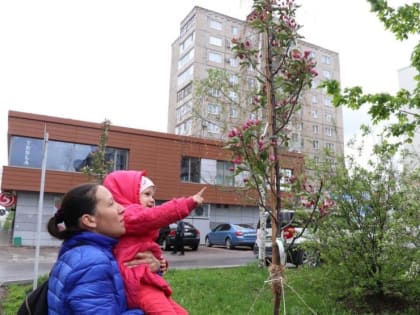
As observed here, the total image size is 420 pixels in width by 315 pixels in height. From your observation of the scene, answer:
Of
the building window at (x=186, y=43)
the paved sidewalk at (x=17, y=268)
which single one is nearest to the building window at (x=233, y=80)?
the paved sidewalk at (x=17, y=268)

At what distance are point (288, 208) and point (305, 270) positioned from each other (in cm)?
226

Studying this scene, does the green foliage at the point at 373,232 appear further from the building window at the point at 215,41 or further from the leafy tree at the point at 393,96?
the building window at the point at 215,41

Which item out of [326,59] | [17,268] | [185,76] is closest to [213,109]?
[17,268]

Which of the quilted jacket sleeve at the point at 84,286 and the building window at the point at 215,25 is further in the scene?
the building window at the point at 215,25

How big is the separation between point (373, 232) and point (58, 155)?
19358 mm

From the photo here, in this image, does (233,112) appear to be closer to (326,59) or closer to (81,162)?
(81,162)

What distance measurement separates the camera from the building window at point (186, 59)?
4929 centimetres

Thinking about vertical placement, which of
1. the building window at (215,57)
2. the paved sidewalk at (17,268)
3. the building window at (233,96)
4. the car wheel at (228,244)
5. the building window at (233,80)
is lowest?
the paved sidewalk at (17,268)

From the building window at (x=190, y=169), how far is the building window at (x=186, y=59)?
86.4ft

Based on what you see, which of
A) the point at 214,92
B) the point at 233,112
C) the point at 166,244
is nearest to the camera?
the point at 233,112

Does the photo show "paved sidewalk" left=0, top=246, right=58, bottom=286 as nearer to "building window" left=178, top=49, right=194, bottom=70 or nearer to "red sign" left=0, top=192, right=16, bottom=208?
"red sign" left=0, top=192, right=16, bottom=208

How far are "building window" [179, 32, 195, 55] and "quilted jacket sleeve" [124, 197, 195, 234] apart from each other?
49.5 m

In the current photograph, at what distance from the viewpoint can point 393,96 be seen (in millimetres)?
6977

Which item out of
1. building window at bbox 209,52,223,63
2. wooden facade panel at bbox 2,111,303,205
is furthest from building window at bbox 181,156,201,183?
building window at bbox 209,52,223,63
